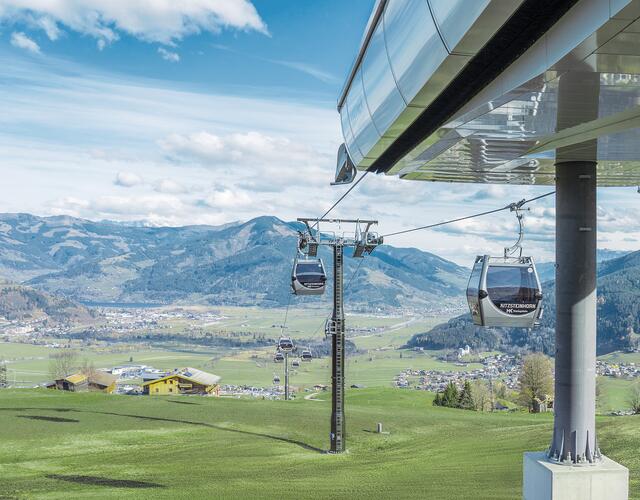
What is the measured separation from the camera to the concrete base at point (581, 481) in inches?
287

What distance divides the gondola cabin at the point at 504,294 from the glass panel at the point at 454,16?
5.24m

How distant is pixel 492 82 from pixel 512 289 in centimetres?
455

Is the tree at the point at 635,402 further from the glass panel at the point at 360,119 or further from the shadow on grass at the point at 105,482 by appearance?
the glass panel at the point at 360,119

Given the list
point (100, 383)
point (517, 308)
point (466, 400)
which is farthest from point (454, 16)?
point (100, 383)

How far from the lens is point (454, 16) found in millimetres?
3012

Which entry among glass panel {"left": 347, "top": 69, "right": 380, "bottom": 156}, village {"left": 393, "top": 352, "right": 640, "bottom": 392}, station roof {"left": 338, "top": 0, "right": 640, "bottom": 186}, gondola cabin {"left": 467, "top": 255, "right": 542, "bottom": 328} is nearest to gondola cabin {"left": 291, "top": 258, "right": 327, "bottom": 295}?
gondola cabin {"left": 467, "top": 255, "right": 542, "bottom": 328}

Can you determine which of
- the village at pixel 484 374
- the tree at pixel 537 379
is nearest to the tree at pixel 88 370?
the tree at pixel 537 379

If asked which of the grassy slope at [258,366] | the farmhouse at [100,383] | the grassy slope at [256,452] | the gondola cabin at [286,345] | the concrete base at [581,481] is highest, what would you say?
the concrete base at [581,481]

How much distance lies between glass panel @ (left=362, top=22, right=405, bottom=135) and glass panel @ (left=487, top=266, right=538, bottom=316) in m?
3.69

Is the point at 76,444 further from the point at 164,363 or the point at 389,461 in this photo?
the point at 164,363

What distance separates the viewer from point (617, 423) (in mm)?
21859

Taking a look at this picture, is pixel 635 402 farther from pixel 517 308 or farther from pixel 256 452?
pixel 517 308

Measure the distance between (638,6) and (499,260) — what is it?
6106 mm

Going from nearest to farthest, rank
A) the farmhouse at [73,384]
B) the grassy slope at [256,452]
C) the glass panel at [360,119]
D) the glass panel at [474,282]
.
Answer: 1. the glass panel at [360,119]
2. the glass panel at [474,282]
3. the grassy slope at [256,452]
4. the farmhouse at [73,384]
